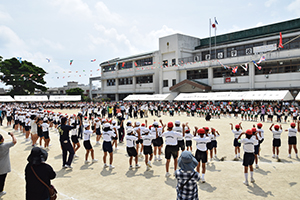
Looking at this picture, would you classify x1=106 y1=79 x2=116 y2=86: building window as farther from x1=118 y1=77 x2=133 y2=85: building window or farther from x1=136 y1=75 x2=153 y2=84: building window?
x1=136 y1=75 x2=153 y2=84: building window

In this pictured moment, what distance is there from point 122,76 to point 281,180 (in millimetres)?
43379

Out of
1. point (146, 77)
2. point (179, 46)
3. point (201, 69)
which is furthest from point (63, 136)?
point (146, 77)

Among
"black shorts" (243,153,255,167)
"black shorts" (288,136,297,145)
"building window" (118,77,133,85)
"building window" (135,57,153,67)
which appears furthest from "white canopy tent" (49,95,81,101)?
"black shorts" (243,153,255,167)

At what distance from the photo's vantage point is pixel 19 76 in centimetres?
4766

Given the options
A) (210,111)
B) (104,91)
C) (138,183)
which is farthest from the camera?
(104,91)

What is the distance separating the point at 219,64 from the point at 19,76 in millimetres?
43166

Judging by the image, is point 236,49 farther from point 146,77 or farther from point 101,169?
point 101,169

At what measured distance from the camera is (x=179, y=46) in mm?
36750

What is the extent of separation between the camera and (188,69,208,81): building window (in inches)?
1332

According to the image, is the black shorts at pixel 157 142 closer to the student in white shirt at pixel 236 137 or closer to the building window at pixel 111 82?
the student in white shirt at pixel 236 137

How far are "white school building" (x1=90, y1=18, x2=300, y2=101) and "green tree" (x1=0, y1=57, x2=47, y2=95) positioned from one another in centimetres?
2033

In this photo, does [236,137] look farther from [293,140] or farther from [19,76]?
[19,76]

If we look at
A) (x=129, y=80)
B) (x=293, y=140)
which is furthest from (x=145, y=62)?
(x=293, y=140)

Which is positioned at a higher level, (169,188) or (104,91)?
(104,91)
